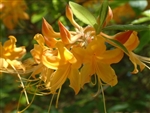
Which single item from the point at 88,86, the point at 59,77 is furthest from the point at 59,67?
the point at 88,86

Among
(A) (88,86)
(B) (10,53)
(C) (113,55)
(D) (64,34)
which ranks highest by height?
(D) (64,34)

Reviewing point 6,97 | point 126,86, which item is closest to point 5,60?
point 6,97

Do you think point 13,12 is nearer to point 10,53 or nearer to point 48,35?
point 10,53

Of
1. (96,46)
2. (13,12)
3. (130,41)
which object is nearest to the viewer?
(96,46)

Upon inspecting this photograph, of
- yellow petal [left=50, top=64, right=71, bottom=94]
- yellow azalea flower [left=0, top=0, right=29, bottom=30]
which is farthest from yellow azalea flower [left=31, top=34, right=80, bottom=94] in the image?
yellow azalea flower [left=0, top=0, right=29, bottom=30]

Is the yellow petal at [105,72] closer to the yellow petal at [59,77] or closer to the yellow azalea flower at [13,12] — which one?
the yellow petal at [59,77]

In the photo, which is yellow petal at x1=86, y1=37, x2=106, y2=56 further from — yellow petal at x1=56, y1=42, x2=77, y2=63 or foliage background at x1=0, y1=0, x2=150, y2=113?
foliage background at x1=0, y1=0, x2=150, y2=113

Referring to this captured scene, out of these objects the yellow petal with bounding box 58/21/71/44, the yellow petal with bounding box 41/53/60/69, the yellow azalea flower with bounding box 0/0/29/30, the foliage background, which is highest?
the yellow petal with bounding box 58/21/71/44

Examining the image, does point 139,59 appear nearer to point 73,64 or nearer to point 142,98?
point 73,64

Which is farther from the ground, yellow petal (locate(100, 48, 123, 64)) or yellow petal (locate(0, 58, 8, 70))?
yellow petal (locate(100, 48, 123, 64))
